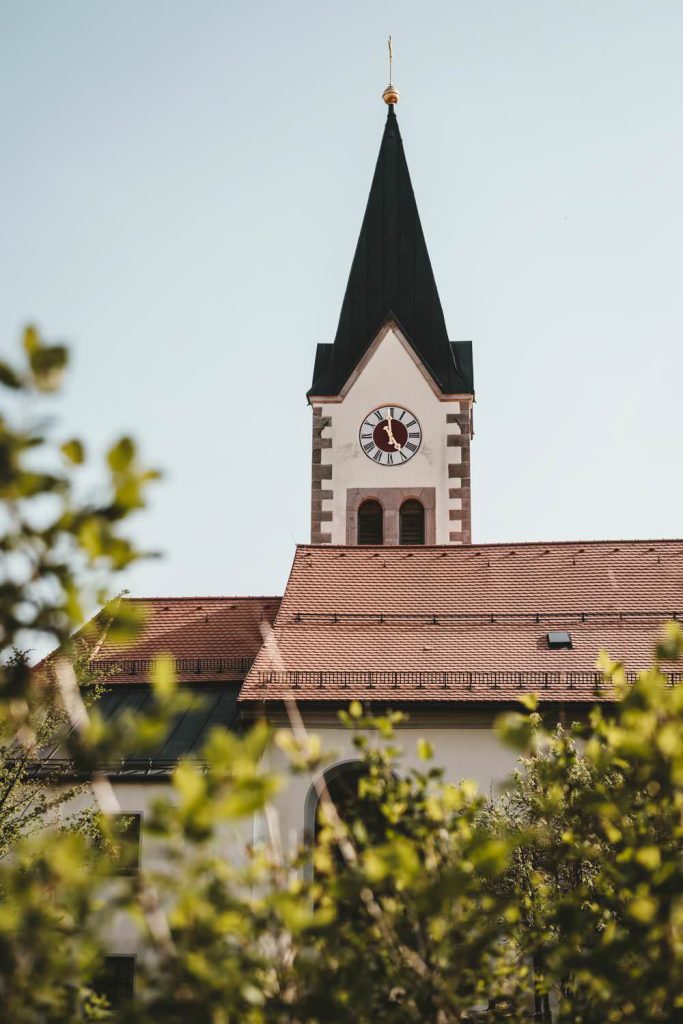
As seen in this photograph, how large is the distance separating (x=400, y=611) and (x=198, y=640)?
364 cm

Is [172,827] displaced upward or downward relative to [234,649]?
upward

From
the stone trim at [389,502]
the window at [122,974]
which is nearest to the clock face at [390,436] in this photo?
the stone trim at [389,502]

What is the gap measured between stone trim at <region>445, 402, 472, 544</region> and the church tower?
0.02m

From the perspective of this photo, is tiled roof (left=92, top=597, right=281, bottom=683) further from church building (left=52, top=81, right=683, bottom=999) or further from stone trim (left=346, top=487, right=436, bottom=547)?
stone trim (left=346, top=487, right=436, bottom=547)

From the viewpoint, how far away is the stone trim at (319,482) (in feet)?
82.4

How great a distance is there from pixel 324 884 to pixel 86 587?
160cm

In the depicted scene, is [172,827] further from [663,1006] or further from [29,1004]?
[663,1006]

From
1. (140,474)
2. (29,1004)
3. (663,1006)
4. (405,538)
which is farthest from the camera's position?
(405,538)

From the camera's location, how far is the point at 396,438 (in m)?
25.8

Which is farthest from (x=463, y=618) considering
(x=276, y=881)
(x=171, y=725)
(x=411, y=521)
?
(x=276, y=881)

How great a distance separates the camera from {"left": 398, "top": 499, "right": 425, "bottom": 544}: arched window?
992 inches

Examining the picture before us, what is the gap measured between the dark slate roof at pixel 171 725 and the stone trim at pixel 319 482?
735 centimetres

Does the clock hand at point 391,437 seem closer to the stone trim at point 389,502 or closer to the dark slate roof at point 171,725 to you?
the stone trim at point 389,502

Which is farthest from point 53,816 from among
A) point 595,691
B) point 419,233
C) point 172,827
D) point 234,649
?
point 419,233
